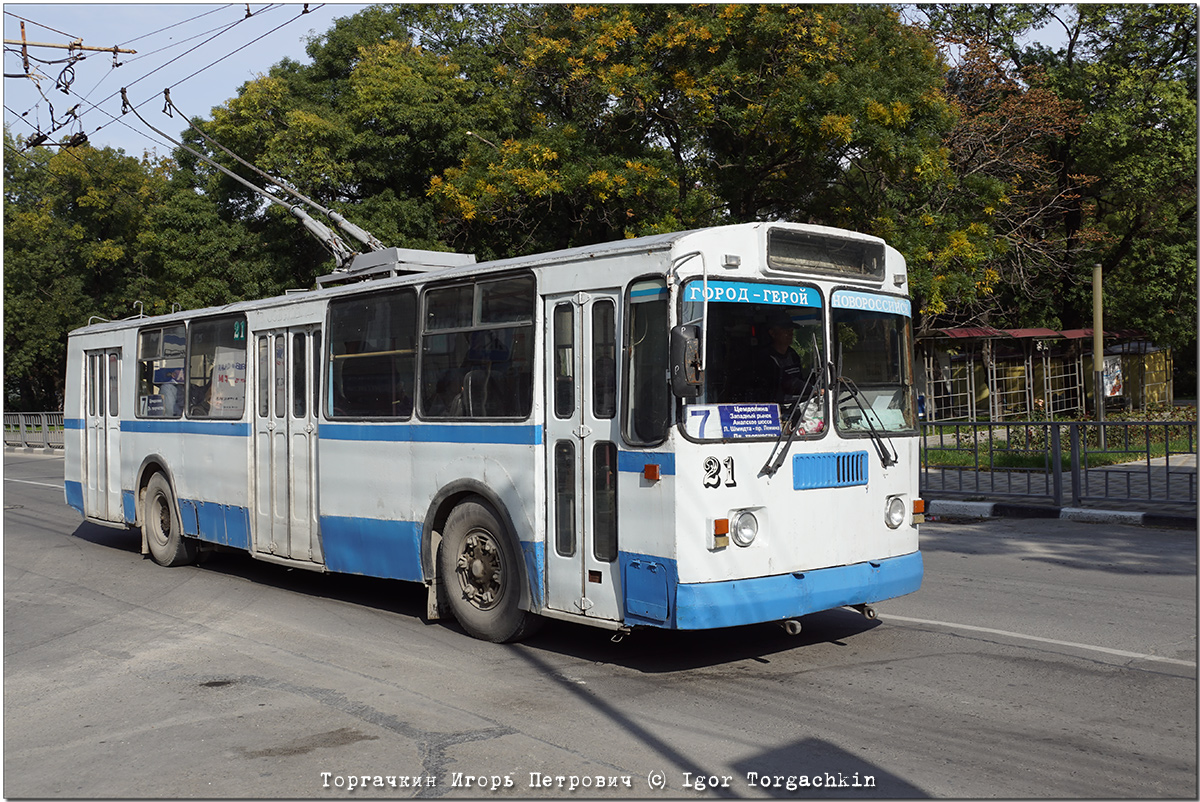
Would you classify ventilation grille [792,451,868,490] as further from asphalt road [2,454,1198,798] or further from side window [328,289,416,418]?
side window [328,289,416,418]

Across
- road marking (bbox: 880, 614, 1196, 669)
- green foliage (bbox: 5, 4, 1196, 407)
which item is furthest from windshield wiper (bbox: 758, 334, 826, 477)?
green foliage (bbox: 5, 4, 1196, 407)

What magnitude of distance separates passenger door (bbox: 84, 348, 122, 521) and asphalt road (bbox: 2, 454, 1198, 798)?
3.66 meters

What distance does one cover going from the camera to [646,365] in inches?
277

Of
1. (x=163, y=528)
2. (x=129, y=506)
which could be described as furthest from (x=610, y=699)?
(x=129, y=506)

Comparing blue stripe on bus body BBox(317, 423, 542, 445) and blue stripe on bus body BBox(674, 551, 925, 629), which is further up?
blue stripe on bus body BBox(317, 423, 542, 445)

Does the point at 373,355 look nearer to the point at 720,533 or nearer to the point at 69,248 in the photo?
the point at 720,533

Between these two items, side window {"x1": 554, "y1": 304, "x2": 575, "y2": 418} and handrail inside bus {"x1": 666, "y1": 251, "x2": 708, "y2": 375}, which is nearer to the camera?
handrail inside bus {"x1": 666, "y1": 251, "x2": 708, "y2": 375}

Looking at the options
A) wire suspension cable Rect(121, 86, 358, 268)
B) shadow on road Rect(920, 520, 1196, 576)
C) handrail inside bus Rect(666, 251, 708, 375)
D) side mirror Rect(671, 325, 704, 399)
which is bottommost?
shadow on road Rect(920, 520, 1196, 576)

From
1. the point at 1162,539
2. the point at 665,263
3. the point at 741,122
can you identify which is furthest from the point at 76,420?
the point at 1162,539

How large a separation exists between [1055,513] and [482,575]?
10.2 m

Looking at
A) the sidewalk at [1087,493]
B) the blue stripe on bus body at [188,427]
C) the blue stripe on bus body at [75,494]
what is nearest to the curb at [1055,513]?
the sidewalk at [1087,493]

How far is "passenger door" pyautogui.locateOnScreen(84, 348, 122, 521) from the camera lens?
14078 millimetres

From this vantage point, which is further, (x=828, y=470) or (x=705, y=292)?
(x=828, y=470)

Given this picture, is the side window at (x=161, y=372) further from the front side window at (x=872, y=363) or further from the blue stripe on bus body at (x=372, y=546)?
the front side window at (x=872, y=363)
